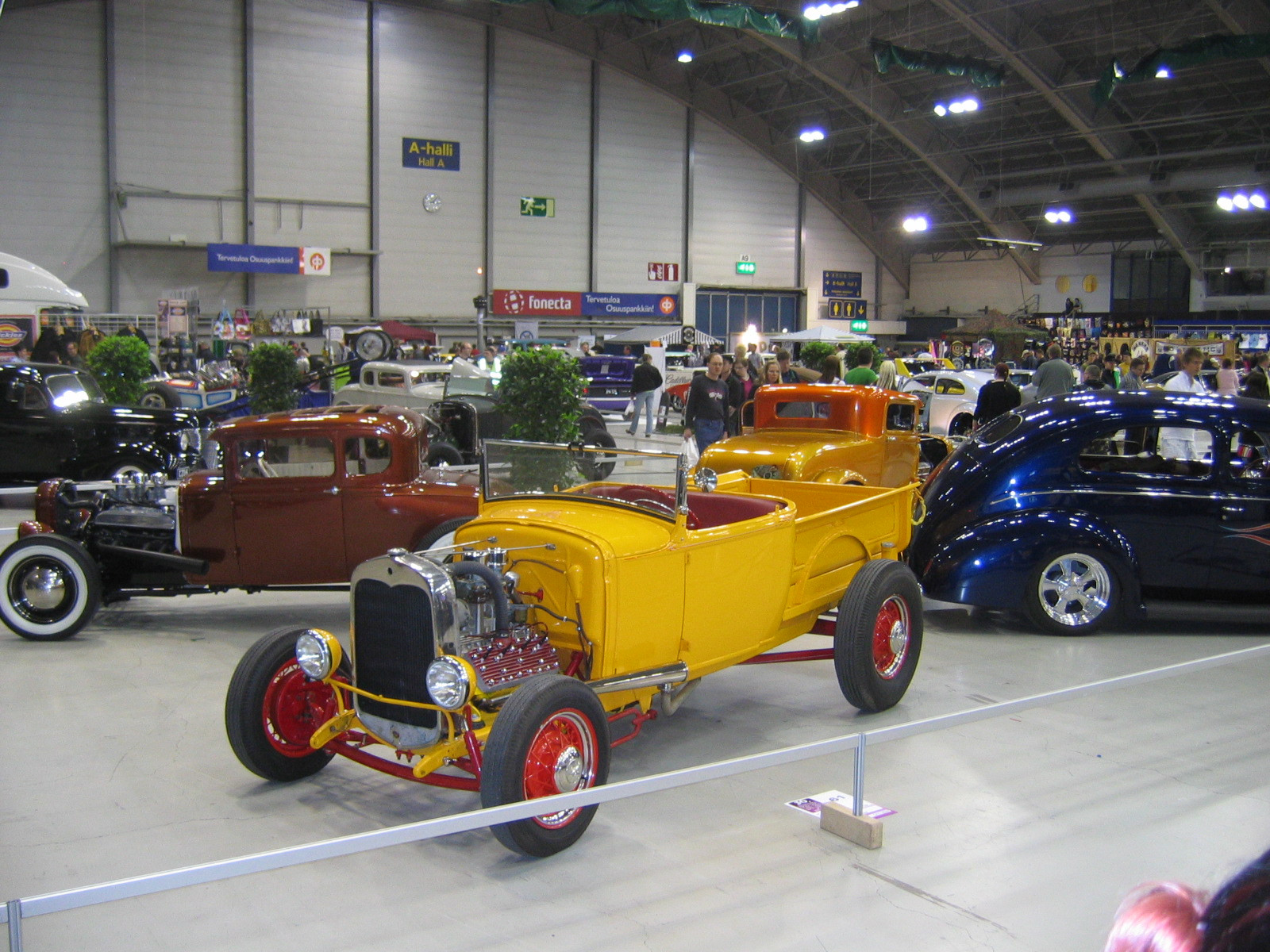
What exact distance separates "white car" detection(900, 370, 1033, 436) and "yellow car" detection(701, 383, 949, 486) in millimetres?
8481

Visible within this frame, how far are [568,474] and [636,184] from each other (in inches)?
1217

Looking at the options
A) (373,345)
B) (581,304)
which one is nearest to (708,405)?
(373,345)

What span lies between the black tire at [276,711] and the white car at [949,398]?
14334mm

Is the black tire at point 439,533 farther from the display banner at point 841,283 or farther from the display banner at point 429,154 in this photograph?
the display banner at point 841,283

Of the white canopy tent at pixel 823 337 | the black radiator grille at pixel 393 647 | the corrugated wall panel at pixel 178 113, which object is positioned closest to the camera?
the black radiator grille at pixel 393 647

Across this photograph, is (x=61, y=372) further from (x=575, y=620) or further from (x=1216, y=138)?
(x=1216, y=138)

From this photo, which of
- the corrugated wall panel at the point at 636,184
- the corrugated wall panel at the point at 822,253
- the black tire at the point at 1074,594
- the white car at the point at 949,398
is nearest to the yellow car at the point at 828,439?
the black tire at the point at 1074,594

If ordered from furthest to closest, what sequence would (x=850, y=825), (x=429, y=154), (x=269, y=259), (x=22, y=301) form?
(x=429, y=154), (x=269, y=259), (x=22, y=301), (x=850, y=825)

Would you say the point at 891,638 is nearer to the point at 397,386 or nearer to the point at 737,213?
the point at 397,386

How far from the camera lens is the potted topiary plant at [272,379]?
1770 cm

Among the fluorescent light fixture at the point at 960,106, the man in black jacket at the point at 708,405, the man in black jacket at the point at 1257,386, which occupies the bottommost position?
the man in black jacket at the point at 708,405

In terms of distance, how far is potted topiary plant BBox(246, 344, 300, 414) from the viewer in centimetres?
1770

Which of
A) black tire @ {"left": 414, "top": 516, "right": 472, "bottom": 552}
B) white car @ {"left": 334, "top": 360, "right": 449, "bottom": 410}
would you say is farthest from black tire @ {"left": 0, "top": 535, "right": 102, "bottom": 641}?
white car @ {"left": 334, "top": 360, "right": 449, "bottom": 410}

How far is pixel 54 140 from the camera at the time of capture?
26.6 m
